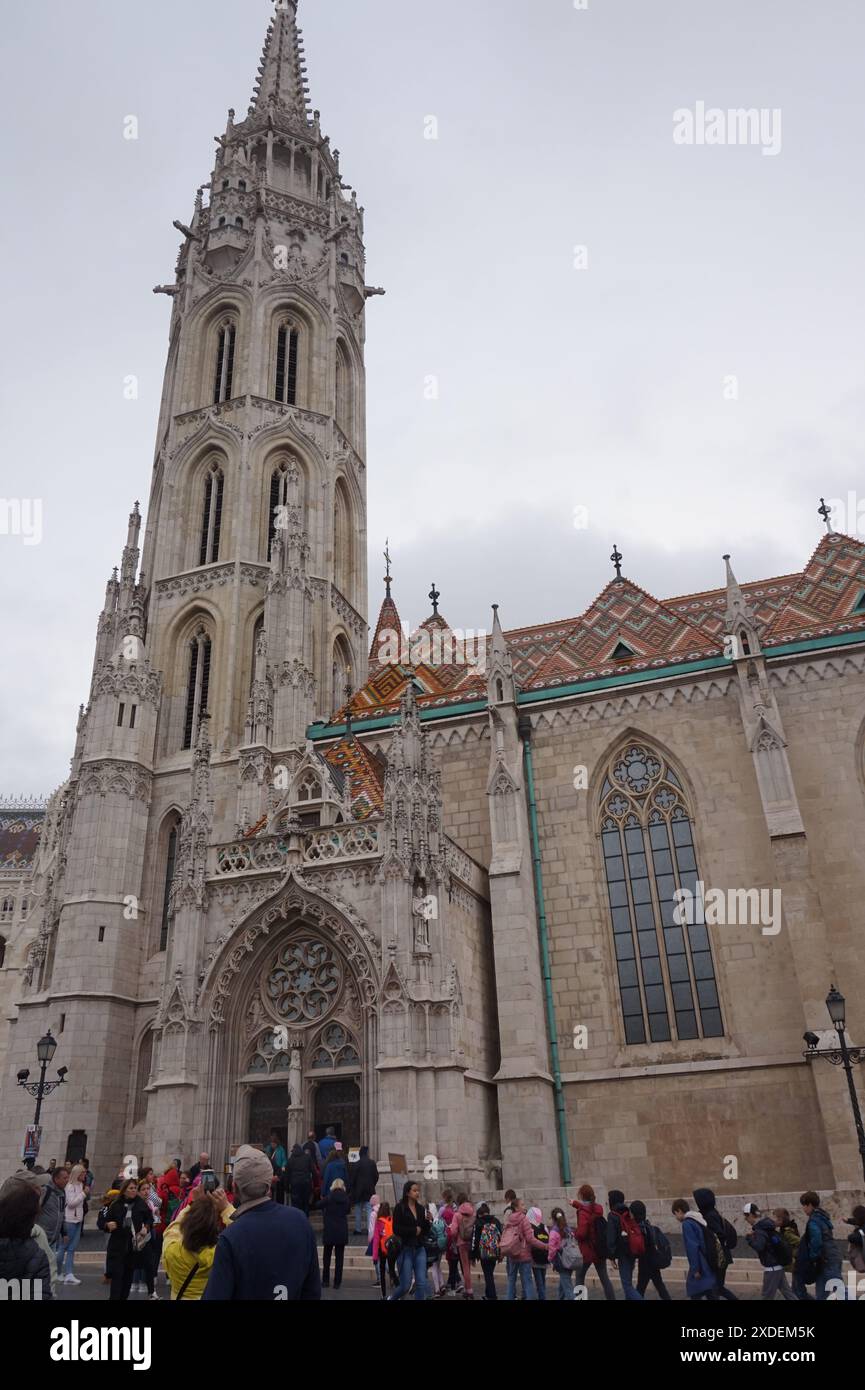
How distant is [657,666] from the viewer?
25.5 m

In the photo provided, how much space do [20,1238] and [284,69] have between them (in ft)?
172

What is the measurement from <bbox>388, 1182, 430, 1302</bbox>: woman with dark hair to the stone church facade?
7.23 metres

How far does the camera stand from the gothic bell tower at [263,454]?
30438 millimetres

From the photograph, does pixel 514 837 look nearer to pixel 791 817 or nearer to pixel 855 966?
pixel 791 817

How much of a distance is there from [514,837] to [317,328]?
75.7ft

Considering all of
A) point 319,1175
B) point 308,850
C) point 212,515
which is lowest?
point 319,1175

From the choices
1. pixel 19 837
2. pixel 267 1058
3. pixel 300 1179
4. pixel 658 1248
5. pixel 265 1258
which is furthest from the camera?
pixel 19 837

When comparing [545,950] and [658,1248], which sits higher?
[545,950]

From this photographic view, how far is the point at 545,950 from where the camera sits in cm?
2347

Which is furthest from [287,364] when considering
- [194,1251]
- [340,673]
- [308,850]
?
[194,1251]

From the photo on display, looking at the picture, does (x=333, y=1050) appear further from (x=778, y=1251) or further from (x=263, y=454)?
(x=263, y=454)

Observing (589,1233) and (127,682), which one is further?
(127,682)
